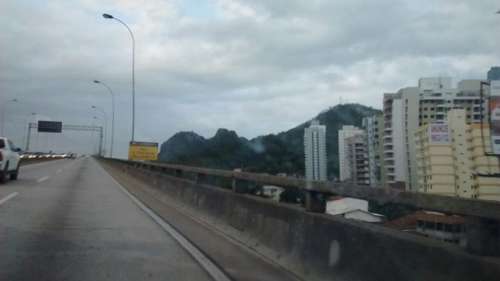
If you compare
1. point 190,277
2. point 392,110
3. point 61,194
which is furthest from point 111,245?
point 61,194

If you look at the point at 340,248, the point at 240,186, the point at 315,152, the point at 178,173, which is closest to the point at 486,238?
the point at 340,248

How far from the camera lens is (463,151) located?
655 centimetres

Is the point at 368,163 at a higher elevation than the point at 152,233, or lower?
higher

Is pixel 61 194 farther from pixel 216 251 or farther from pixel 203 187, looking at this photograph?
pixel 216 251

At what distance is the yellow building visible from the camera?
20.7 ft

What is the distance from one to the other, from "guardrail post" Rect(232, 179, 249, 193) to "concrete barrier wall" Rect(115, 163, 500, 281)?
17 centimetres

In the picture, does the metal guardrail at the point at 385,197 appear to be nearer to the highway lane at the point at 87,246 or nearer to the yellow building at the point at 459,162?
the yellow building at the point at 459,162

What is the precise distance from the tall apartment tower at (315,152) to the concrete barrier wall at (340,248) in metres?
1.00

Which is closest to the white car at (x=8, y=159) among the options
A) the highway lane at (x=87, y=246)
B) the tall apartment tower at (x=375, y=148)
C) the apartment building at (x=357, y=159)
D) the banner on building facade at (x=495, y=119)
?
the highway lane at (x=87, y=246)

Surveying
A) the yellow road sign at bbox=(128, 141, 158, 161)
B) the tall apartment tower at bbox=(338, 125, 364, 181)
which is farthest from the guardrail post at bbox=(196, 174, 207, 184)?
the yellow road sign at bbox=(128, 141, 158, 161)

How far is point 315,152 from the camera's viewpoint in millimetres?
10547

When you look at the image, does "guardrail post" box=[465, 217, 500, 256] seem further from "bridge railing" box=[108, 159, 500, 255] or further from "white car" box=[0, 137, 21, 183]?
"white car" box=[0, 137, 21, 183]

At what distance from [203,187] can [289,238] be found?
723 cm

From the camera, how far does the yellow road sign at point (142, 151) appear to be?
47.7m
